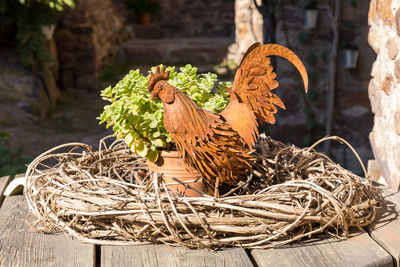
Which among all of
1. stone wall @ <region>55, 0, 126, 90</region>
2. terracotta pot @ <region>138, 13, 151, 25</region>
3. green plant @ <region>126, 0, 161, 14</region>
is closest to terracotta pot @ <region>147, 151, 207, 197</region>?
stone wall @ <region>55, 0, 126, 90</region>

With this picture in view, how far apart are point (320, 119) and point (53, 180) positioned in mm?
3638

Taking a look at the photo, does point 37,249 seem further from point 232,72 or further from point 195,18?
point 195,18

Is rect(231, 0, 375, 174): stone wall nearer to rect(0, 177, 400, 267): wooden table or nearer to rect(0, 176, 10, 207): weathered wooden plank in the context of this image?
rect(0, 176, 10, 207): weathered wooden plank

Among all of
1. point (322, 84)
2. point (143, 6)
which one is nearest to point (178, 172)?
point (322, 84)

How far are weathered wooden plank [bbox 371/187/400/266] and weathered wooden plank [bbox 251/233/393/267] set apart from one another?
1.0 inches

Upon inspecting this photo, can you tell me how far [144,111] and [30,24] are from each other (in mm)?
4544

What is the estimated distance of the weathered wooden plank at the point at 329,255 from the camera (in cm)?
126

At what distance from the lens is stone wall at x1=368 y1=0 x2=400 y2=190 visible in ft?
7.14

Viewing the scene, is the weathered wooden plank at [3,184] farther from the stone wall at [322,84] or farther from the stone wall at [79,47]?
the stone wall at [79,47]

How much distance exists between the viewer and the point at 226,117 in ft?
4.91

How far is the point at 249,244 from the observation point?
4.31 feet

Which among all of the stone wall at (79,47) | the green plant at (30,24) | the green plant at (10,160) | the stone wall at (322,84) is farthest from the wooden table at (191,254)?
the stone wall at (79,47)

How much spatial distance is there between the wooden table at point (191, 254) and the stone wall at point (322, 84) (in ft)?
10.6

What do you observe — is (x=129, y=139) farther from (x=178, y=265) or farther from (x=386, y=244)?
(x=386, y=244)
